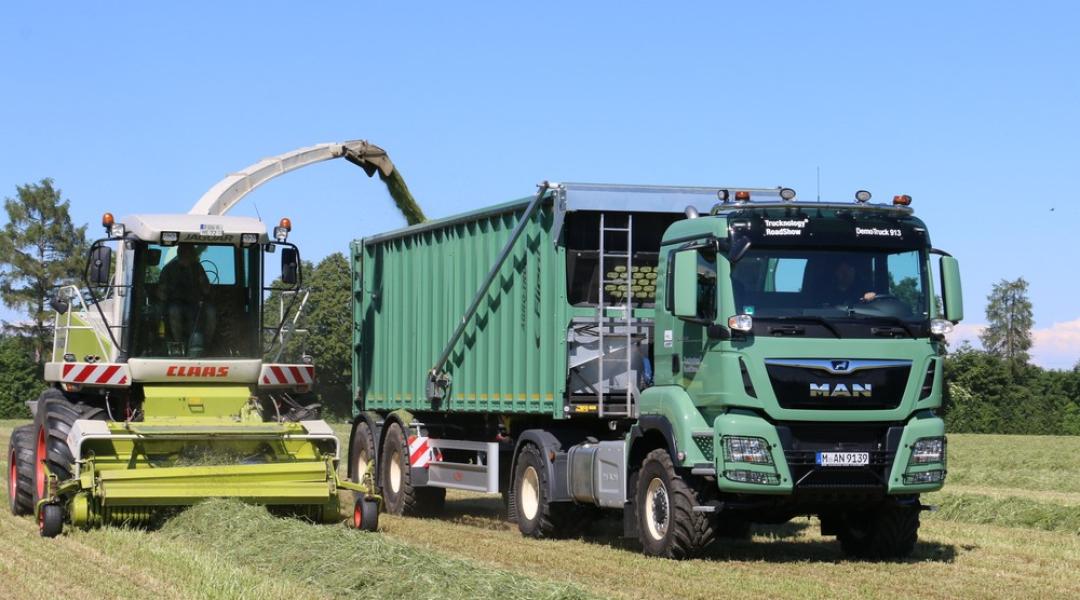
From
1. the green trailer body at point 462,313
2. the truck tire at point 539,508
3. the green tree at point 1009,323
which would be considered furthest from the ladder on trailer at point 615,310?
the green tree at point 1009,323

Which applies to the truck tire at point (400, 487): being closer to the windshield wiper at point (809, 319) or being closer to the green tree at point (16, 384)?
the windshield wiper at point (809, 319)

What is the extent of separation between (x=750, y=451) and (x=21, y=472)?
28.8 feet

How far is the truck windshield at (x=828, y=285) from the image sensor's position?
12703 mm

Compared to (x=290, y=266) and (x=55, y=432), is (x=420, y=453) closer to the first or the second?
(x=290, y=266)

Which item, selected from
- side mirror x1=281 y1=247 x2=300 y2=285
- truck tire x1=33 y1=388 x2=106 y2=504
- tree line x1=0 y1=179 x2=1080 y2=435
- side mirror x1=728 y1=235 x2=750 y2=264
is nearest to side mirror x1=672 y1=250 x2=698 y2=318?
side mirror x1=728 y1=235 x2=750 y2=264

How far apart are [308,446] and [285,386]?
1.39 m

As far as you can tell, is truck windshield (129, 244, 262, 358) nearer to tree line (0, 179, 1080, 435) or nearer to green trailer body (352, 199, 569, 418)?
green trailer body (352, 199, 569, 418)

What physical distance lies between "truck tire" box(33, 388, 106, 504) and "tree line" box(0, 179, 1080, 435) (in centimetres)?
4939

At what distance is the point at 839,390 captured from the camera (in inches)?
496

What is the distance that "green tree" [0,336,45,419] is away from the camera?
70062mm

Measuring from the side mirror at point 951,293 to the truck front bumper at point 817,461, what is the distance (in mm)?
936

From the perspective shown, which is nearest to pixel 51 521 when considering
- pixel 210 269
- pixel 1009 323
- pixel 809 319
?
pixel 210 269

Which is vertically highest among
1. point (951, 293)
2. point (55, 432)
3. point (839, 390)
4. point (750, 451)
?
point (951, 293)

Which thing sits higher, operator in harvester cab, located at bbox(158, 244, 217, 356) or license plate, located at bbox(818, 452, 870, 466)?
operator in harvester cab, located at bbox(158, 244, 217, 356)
